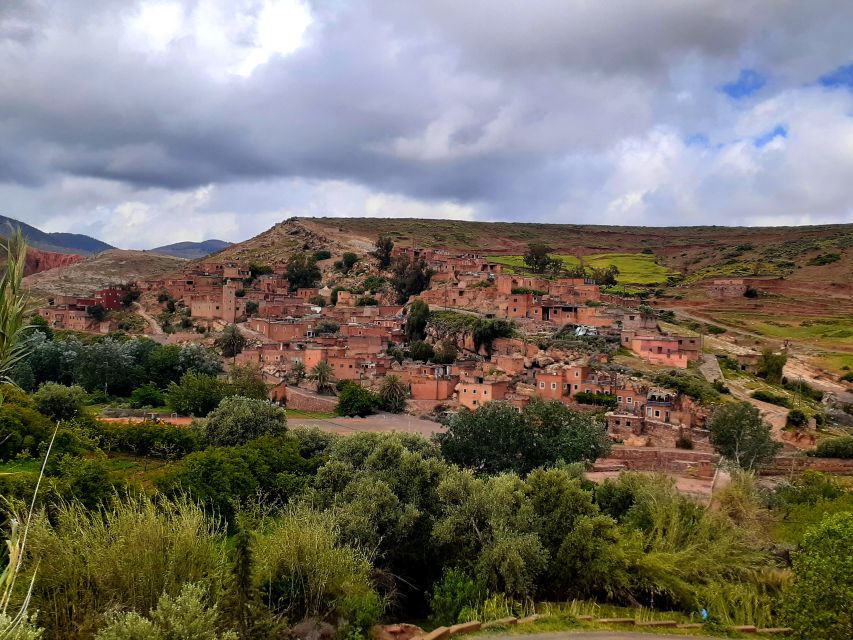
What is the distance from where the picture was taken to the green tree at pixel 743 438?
25234 millimetres

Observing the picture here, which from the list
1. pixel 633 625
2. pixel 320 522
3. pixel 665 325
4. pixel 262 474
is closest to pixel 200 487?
pixel 262 474

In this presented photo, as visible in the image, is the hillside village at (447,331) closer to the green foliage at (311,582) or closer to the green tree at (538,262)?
the green tree at (538,262)

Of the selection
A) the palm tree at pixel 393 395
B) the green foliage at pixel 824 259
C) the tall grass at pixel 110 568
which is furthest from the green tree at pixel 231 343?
the green foliage at pixel 824 259

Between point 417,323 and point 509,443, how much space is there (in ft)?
87.2

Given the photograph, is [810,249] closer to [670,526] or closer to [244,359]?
[244,359]

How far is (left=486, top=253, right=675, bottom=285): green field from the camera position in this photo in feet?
233

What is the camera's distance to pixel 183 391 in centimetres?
3547

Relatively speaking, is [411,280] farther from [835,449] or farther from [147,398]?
[835,449]

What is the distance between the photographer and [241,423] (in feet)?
80.3

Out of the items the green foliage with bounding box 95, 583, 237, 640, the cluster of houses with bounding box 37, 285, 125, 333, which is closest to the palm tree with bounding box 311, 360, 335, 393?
the cluster of houses with bounding box 37, 285, 125, 333

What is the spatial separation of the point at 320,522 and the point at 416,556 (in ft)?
9.76

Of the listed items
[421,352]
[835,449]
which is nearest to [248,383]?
[421,352]

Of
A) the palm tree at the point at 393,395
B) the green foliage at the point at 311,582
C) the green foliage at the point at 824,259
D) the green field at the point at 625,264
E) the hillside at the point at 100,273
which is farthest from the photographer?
the hillside at the point at 100,273

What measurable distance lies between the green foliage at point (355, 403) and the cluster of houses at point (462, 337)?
3208 millimetres
